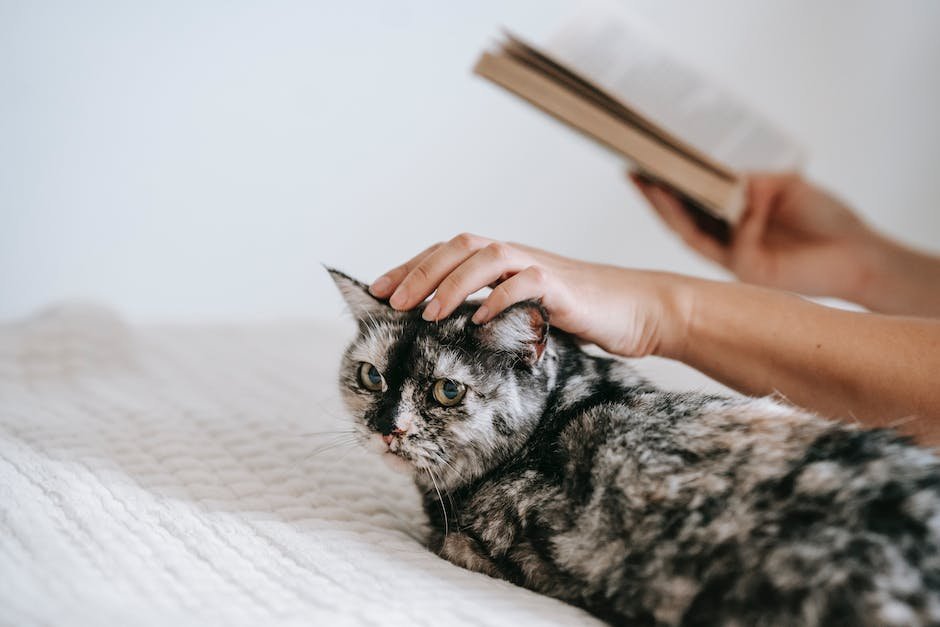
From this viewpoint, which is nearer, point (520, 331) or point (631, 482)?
point (631, 482)

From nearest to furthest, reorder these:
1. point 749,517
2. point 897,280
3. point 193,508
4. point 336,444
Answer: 1. point 749,517
2. point 193,508
3. point 336,444
4. point 897,280

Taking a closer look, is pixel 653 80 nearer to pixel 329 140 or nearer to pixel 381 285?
pixel 381 285

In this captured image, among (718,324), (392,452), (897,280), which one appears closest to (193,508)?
(392,452)

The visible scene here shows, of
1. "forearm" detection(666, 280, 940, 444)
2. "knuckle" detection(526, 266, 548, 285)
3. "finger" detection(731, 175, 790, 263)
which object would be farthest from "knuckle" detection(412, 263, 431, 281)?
"finger" detection(731, 175, 790, 263)

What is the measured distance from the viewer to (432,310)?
0.94m

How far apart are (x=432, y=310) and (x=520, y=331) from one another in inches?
4.5

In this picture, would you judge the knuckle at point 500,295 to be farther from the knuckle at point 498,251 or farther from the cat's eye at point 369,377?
the cat's eye at point 369,377

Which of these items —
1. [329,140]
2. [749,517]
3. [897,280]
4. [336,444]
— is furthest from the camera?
[329,140]

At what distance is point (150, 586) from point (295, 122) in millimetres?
1710

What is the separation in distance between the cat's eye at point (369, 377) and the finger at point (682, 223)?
884mm

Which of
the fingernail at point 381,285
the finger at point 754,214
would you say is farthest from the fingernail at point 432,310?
the finger at point 754,214

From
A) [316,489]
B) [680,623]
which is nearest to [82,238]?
[316,489]

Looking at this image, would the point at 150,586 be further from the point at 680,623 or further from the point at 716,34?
the point at 716,34

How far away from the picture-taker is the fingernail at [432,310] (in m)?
0.93
